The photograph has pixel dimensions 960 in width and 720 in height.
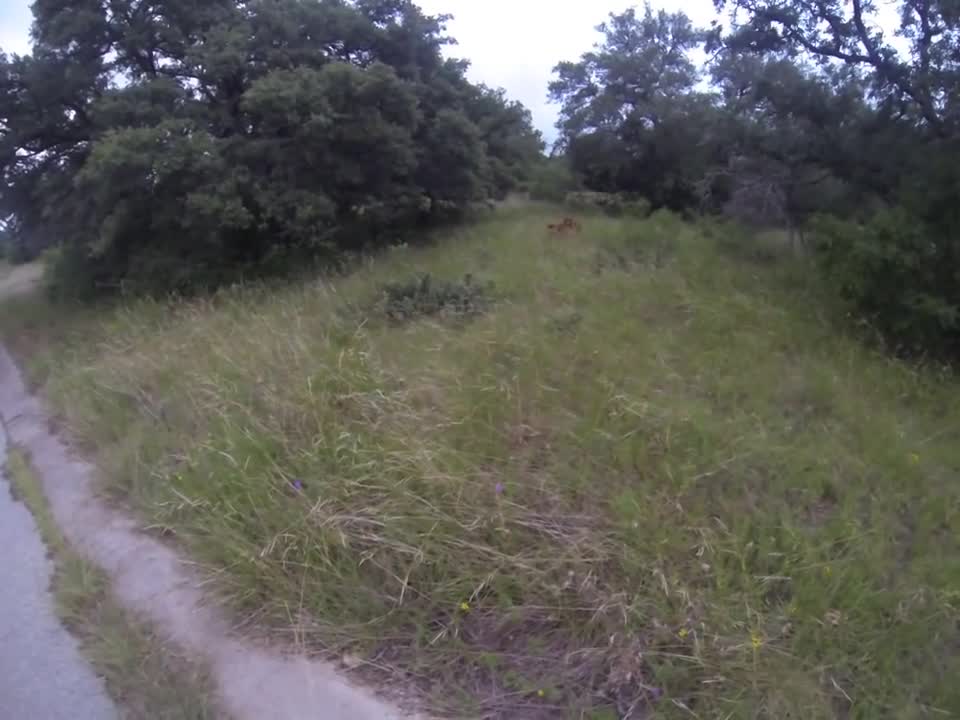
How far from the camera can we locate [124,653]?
3.96 metres

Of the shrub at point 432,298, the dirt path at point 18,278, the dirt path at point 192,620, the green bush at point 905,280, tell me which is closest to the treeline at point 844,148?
the green bush at point 905,280

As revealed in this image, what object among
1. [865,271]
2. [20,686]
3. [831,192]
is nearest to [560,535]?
[20,686]

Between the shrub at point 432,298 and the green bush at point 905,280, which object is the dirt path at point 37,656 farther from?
the green bush at point 905,280

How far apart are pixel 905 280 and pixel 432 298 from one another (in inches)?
162

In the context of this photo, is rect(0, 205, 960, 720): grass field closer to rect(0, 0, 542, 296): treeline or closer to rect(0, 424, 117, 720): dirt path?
rect(0, 424, 117, 720): dirt path

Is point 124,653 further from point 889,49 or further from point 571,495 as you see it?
point 889,49

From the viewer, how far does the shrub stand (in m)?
7.82

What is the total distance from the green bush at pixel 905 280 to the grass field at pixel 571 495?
0.51 m

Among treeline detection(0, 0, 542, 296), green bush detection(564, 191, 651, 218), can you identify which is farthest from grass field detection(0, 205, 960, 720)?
green bush detection(564, 191, 651, 218)

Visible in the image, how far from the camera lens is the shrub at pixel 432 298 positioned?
7.82m

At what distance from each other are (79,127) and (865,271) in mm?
10595

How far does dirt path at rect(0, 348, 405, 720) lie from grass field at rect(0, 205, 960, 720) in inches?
6.2

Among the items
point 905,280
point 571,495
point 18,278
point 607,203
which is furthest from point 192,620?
point 18,278

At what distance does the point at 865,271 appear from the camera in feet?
25.3
